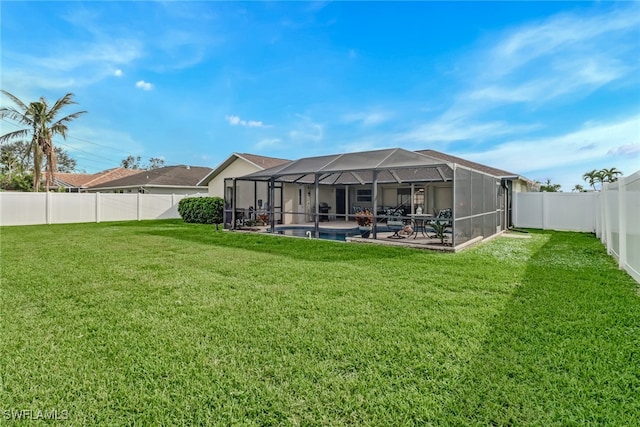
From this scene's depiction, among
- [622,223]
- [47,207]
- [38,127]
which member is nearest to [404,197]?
[622,223]

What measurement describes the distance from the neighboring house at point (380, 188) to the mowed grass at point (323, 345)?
3.88 meters

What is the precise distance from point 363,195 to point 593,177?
29770 mm

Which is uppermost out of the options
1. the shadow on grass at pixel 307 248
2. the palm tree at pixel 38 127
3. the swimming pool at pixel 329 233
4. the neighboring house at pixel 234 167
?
the palm tree at pixel 38 127

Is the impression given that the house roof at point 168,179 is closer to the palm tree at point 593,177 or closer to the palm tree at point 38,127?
the palm tree at point 38,127

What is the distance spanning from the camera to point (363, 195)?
20.8 meters

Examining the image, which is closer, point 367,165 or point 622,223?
point 622,223

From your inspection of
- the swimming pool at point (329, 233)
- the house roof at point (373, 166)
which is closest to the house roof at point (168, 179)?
the house roof at point (373, 166)

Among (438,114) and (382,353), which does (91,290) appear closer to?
(382,353)

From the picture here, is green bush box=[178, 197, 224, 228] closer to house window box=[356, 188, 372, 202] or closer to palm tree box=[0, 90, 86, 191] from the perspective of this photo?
house window box=[356, 188, 372, 202]

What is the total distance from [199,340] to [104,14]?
14911 millimetres

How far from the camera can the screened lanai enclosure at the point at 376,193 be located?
33.0ft

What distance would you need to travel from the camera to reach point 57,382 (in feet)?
9.02

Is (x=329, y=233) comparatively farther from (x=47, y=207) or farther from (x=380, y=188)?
(x=47, y=207)

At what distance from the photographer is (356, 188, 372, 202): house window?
2052 cm
